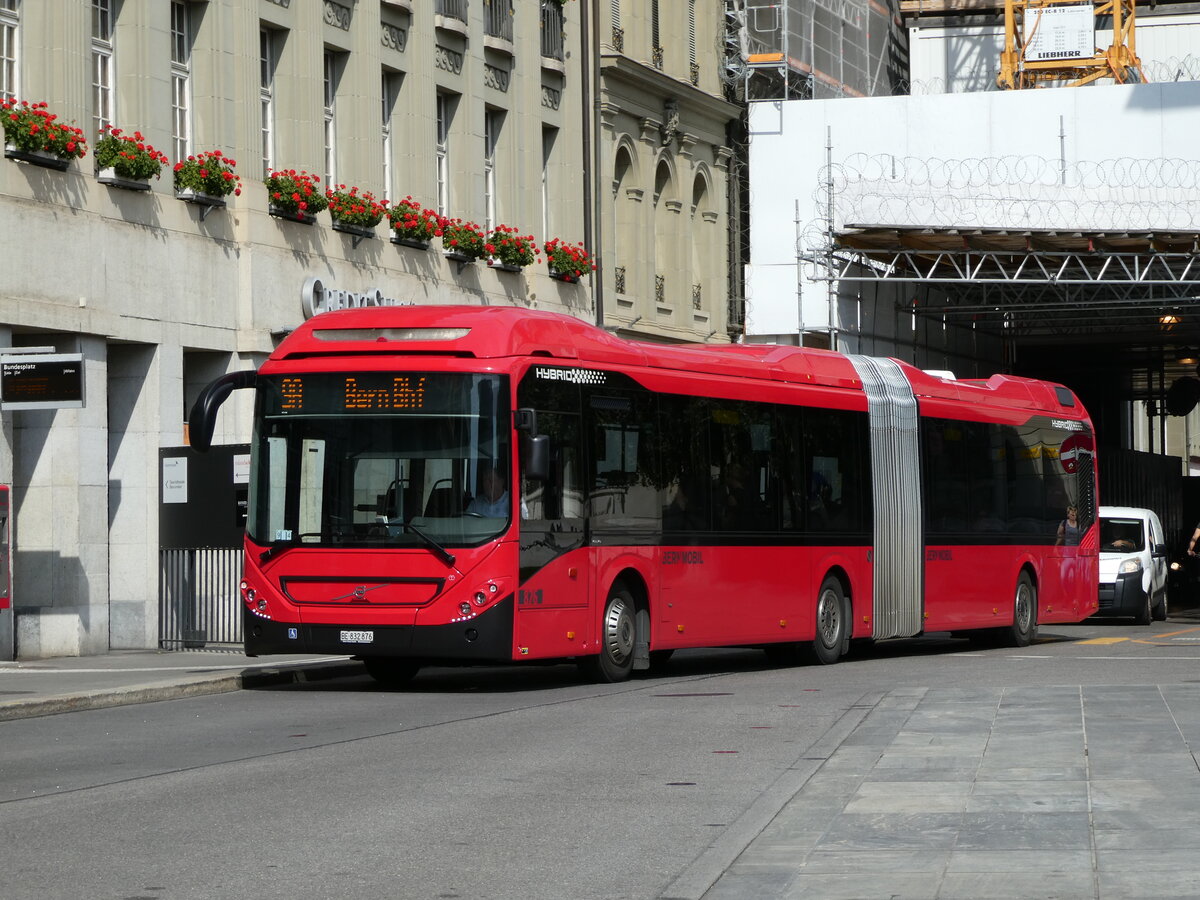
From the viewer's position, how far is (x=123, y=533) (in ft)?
81.5

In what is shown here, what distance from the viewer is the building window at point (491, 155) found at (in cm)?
3397

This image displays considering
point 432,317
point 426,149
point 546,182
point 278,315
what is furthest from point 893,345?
point 432,317

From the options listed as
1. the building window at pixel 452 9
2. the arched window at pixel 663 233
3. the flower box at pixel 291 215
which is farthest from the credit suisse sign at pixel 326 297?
the arched window at pixel 663 233

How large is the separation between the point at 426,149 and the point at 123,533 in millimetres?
8861

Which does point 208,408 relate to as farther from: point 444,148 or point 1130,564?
point 1130,564

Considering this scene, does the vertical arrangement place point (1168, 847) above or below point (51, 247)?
below

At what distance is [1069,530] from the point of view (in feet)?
90.5

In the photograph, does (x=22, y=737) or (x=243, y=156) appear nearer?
(x=22, y=737)

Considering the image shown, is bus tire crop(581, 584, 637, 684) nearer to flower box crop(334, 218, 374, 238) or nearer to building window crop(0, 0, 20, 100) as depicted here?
building window crop(0, 0, 20, 100)

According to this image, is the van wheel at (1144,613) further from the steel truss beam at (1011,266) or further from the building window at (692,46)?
the building window at (692,46)

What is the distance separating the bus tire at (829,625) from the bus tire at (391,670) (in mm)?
4443

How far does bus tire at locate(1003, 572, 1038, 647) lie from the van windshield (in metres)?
8.61

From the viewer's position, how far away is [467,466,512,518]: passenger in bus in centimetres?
1672

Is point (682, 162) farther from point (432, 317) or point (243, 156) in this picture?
point (432, 317)
